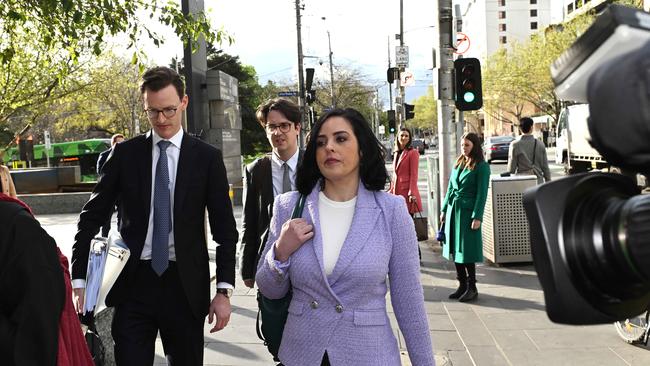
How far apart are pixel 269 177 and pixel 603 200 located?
314 centimetres

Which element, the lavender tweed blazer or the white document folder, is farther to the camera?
the white document folder

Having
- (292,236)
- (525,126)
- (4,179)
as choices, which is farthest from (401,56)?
(292,236)

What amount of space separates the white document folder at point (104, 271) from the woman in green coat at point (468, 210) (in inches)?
170

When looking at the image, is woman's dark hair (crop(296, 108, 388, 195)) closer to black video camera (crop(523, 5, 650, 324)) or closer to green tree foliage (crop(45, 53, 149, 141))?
black video camera (crop(523, 5, 650, 324))

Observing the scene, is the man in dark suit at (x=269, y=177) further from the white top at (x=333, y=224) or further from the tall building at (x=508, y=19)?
the tall building at (x=508, y=19)

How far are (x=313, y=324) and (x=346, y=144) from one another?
0.74m

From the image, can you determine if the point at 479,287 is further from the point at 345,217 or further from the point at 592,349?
the point at 345,217

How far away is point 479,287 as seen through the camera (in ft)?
24.3

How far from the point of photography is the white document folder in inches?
118

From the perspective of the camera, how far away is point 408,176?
8891 millimetres

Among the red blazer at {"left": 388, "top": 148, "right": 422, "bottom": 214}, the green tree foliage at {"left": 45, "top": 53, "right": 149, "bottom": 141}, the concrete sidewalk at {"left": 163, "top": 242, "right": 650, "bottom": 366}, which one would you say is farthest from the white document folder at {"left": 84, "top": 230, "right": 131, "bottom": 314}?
the green tree foliage at {"left": 45, "top": 53, "right": 149, "bottom": 141}

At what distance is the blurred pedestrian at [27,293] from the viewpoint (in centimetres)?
193

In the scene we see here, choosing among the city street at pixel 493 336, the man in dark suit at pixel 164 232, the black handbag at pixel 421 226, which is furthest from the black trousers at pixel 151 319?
the black handbag at pixel 421 226

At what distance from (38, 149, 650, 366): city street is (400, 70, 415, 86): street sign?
716 inches
